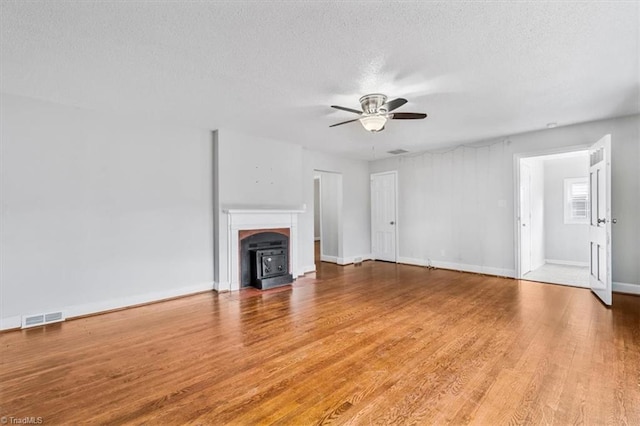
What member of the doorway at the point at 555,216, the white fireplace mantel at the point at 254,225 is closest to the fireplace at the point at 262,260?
the white fireplace mantel at the point at 254,225

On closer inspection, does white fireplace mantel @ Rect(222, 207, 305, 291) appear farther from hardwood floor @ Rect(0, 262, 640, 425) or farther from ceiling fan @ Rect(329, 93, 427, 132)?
ceiling fan @ Rect(329, 93, 427, 132)

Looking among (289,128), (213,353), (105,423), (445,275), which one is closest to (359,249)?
(445,275)

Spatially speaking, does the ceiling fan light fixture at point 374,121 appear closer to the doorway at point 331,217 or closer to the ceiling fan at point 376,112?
the ceiling fan at point 376,112

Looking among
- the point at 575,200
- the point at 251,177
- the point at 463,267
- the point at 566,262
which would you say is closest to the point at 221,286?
the point at 251,177

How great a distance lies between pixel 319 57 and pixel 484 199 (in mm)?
4699

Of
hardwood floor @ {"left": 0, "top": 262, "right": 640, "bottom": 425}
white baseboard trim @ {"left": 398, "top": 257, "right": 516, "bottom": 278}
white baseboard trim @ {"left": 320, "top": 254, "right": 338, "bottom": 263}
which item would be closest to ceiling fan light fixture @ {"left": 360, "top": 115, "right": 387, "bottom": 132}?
hardwood floor @ {"left": 0, "top": 262, "right": 640, "bottom": 425}

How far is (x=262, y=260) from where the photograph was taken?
5117 millimetres

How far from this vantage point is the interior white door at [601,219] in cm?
376

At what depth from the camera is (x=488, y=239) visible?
5.80 m

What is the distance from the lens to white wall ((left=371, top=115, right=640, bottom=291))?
4328 mm

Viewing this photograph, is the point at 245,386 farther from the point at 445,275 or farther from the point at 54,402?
the point at 445,275

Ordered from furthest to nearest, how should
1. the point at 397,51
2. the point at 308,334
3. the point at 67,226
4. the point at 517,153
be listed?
the point at 517,153 < the point at 67,226 < the point at 308,334 < the point at 397,51

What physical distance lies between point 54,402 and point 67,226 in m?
2.38

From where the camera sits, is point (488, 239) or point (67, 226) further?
point (488, 239)
